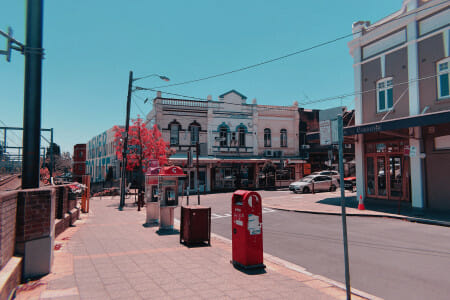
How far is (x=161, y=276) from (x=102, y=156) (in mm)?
43894

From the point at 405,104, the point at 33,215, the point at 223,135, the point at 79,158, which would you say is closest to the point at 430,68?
the point at 405,104

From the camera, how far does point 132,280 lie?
5688 millimetres

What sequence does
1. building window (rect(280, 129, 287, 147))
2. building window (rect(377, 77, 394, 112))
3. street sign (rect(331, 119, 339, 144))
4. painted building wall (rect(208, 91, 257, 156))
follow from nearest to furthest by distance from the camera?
street sign (rect(331, 119, 339, 144)), building window (rect(377, 77, 394, 112)), painted building wall (rect(208, 91, 257, 156)), building window (rect(280, 129, 287, 147))

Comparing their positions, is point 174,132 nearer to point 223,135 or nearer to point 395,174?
point 223,135

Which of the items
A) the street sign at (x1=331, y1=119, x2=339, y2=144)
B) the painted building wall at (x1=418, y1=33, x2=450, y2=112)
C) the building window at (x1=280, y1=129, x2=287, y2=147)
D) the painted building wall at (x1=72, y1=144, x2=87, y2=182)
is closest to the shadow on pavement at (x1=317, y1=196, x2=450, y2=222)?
the painted building wall at (x1=418, y1=33, x2=450, y2=112)

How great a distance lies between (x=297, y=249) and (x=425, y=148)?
9958mm

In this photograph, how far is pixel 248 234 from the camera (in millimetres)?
6500

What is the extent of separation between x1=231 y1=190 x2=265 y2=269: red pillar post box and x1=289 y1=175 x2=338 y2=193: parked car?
1982cm

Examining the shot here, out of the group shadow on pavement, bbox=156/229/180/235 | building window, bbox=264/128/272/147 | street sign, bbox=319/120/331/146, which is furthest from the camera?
building window, bbox=264/128/272/147

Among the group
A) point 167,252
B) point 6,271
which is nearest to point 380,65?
point 167,252

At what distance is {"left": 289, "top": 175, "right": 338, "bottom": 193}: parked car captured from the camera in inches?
1030

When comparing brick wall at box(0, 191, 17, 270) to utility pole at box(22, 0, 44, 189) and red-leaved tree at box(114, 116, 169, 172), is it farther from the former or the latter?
red-leaved tree at box(114, 116, 169, 172)

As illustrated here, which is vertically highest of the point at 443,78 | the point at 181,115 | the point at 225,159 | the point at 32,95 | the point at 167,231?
the point at 181,115

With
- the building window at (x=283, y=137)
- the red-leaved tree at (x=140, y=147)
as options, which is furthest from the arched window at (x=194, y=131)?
the building window at (x=283, y=137)
